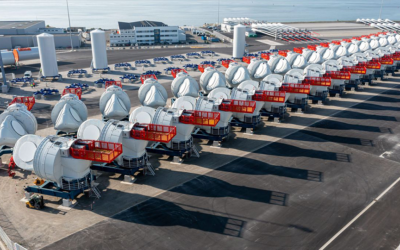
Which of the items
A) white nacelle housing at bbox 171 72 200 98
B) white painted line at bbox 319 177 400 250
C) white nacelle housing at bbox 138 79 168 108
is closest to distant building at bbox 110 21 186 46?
white nacelle housing at bbox 171 72 200 98

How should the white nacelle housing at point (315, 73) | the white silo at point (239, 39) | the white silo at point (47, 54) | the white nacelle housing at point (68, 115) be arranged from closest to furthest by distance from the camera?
1. the white nacelle housing at point (68, 115)
2. the white nacelle housing at point (315, 73)
3. the white silo at point (47, 54)
4. the white silo at point (239, 39)

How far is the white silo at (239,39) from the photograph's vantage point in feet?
249

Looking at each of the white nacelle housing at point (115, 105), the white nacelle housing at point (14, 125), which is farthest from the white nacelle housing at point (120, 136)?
the white nacelle housing at point (115, 105)

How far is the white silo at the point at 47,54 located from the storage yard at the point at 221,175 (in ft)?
49.7

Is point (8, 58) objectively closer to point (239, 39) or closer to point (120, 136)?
point (239, 39)

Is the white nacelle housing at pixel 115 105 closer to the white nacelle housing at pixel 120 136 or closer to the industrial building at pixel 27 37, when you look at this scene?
the white nacelle housing at pixel 120 136

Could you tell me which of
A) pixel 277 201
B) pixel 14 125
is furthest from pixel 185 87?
pixel 277 201

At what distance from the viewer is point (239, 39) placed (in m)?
76.6

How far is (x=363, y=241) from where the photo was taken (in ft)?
65.0

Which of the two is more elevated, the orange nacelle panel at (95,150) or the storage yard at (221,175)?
the orange nacelle panel at (95,150)

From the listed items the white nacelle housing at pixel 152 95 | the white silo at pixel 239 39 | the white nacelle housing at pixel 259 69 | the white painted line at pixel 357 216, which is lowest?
the white painted line at pixel 357 216

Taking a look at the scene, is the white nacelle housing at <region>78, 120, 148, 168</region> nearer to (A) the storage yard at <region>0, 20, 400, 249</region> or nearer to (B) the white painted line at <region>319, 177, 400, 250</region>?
(A) the storage yard at <region>0, 20, 400, 249</region>

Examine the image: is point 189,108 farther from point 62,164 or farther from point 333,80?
point 333,80

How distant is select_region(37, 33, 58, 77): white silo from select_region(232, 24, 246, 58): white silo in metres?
39.3
